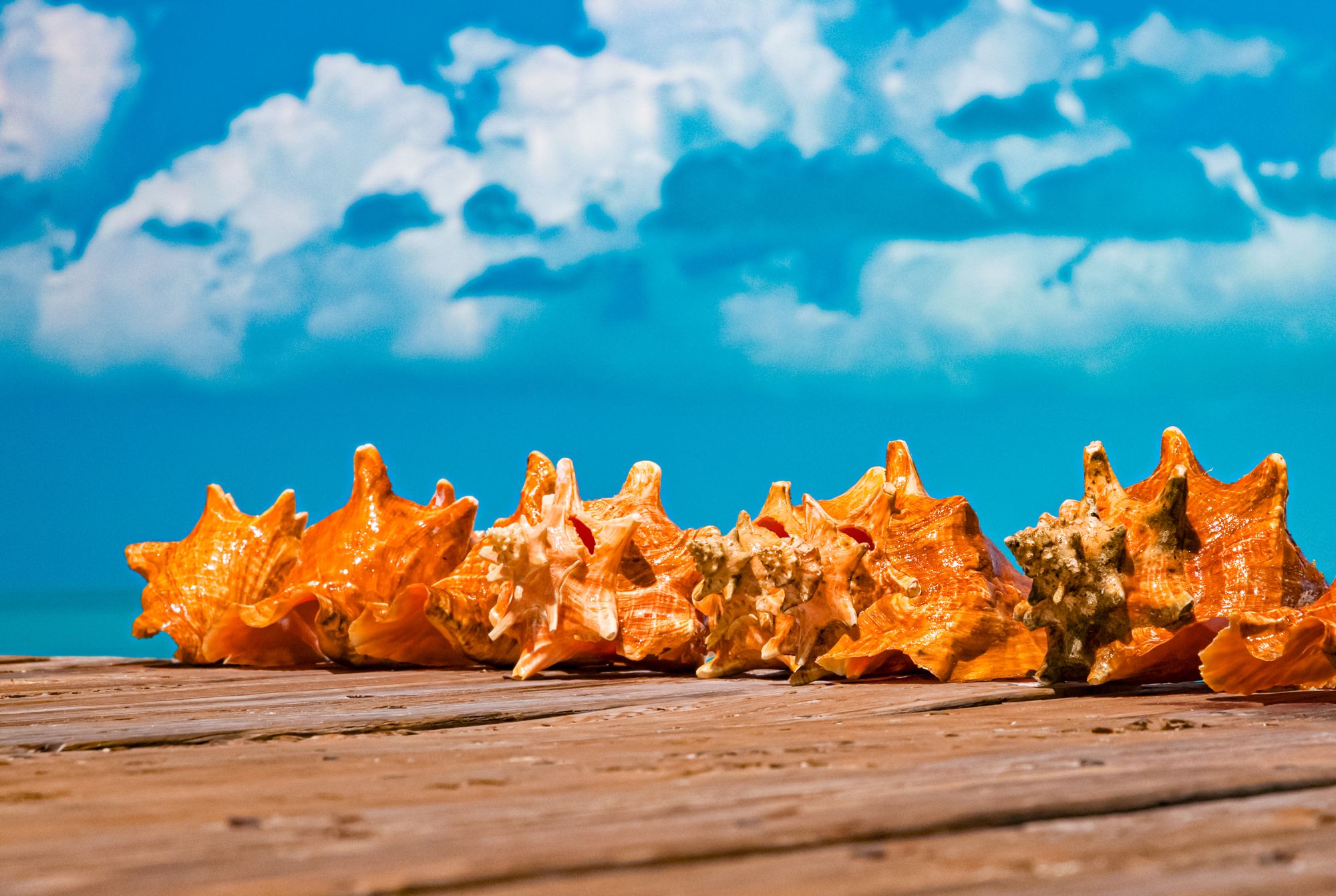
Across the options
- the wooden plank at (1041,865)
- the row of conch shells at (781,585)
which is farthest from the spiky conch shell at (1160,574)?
the wooden plank at (1041,865)

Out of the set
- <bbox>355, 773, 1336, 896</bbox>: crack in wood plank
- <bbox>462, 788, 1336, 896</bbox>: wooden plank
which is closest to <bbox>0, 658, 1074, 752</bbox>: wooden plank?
<bbox>355, 773, 1336, 896</bbox>: crack in wood plank

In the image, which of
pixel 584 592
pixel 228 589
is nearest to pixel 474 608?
pixel 584 592

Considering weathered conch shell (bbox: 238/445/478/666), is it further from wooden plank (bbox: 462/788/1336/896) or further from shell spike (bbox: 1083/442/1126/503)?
wooden plank (bbox: 462/788/1336/896)

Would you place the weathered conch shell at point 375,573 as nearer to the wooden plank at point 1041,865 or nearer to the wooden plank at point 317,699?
the wooden plank at point 317,699

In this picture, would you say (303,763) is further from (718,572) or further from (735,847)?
(718,572)

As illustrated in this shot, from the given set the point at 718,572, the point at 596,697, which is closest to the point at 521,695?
the point at 596,697

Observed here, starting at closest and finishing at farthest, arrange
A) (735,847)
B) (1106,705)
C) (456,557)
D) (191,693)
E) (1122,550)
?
(735,847) → (1106,705) → (1122,550) → (191,693) → (456,557)
